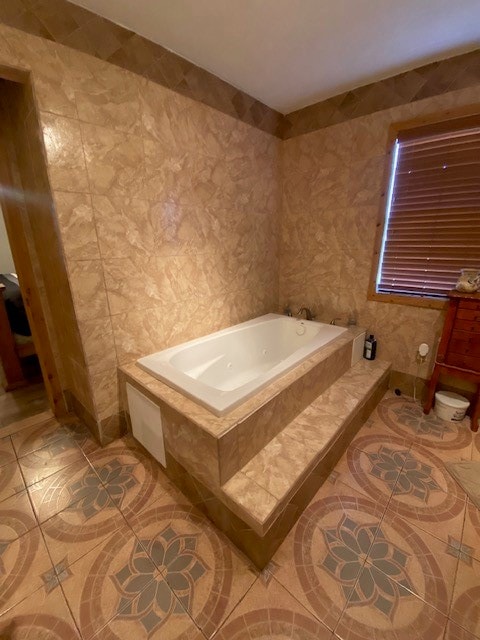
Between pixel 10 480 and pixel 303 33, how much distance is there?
3016 millimetres

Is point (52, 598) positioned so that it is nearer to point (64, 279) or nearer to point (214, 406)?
point (214, 406)

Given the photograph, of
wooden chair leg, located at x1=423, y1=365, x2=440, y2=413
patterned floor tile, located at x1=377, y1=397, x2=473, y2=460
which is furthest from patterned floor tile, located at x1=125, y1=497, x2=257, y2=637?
wooden chair leg, located at x1=423, y1=365, x2=440, y2=413

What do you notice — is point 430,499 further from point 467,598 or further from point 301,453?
point 301,453

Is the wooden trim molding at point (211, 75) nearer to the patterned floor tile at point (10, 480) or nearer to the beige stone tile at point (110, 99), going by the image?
the beige stone tile at point (110, 99)

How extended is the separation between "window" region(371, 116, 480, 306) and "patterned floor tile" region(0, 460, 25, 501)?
283 centimetres

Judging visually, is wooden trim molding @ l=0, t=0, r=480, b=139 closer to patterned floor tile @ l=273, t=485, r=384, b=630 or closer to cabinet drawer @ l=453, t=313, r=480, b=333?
cabinet drawer @ l=453, t=313, r=480, b=333

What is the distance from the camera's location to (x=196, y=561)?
1.14 m

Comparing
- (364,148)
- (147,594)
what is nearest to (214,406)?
(147,594)

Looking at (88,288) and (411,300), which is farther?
(411,300)

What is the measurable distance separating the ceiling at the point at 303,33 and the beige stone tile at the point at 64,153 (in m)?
0.54

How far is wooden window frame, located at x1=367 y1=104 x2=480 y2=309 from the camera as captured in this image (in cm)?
172

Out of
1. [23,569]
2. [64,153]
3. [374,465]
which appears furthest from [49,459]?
[374,465]

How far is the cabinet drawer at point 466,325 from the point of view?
170 cm

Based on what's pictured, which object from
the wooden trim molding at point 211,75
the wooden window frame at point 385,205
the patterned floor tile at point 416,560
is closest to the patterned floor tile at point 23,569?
the patterned floor tile at point 416,560
